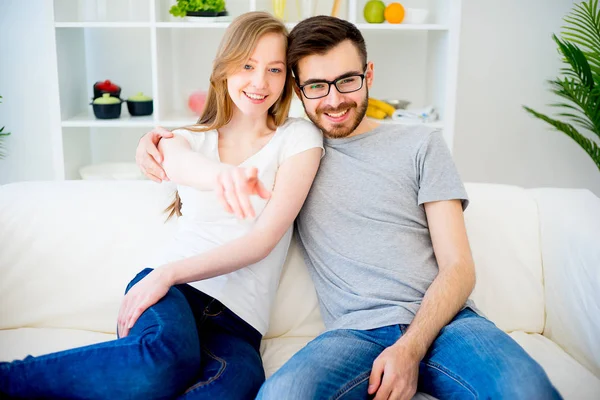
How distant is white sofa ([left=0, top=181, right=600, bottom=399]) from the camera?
165 centimetres

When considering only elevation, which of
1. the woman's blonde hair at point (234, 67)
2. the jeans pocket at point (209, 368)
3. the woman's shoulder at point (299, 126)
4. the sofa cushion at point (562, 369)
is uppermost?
the woman's blonde hair at point (234, 67)

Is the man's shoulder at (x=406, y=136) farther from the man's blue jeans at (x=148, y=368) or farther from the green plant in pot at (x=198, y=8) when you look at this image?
the green plant in pot at (x=198, y=8)

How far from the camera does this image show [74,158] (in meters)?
3.32

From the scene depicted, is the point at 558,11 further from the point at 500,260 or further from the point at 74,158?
the point at 74,158

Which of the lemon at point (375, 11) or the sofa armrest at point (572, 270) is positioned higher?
the lemon at point (375, 11)

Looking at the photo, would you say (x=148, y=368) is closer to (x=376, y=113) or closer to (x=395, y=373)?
(x=395, y=373)

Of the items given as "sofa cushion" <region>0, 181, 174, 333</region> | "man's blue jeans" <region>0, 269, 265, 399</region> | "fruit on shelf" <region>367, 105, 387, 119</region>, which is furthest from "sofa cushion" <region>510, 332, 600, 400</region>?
"fruit on shelf" <region>367, 105, 387, 119</region>

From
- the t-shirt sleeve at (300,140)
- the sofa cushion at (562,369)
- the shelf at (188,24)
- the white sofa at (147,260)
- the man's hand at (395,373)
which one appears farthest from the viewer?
the shelf at (188,24)

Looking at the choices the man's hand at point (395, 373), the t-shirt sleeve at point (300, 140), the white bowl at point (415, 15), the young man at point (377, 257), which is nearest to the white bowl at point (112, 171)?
the white bowl at point (415, 15)

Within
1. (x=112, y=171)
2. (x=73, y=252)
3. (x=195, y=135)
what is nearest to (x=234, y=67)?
(x=195, y=135)

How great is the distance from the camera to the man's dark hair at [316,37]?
157 centimetres

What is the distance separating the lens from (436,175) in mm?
1509

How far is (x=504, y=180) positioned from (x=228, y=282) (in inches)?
99.8

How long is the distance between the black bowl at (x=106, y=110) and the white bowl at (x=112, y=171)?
0.27m
